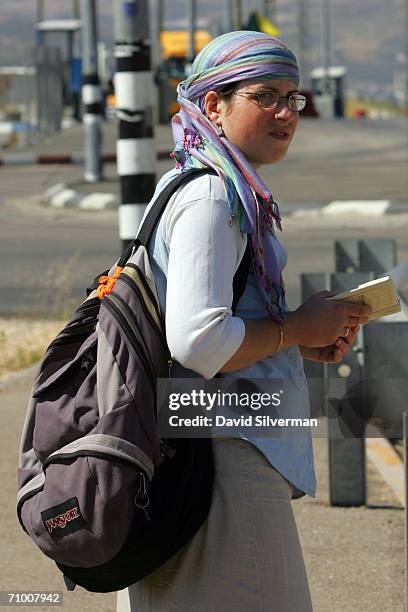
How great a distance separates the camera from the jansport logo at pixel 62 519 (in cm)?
269

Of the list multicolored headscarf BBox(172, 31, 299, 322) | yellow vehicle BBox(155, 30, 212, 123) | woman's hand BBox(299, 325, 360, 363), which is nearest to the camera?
multicolored headscarf BBox(172, 31, 299, 322)

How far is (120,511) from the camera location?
2.66 m

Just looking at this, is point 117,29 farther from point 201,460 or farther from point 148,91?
point 201,460

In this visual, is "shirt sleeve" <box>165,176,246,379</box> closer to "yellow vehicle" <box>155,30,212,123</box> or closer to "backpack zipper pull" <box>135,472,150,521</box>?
"backpack zipper pull" <box>135,472,150,521</box>

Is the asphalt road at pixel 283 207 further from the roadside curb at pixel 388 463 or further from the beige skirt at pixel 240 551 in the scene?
→ the beige skirt at pixel 240 551

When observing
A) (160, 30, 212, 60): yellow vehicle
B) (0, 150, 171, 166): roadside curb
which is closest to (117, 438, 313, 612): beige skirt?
(0, 150, 171, 166): roadside curb

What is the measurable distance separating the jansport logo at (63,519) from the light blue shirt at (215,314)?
0.31 metres

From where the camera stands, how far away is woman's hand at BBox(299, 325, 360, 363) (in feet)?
9.83

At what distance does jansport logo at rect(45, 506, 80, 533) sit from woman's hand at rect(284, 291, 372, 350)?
52cm

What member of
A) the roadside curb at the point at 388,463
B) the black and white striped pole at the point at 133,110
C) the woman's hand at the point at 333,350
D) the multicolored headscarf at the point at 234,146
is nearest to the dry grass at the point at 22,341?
the black and white striped pole at the point at 133,110

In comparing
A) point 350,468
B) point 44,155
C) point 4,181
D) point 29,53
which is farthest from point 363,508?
point 29,53

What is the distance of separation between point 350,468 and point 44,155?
2381 centimetres

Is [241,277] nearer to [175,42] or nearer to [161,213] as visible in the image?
[161,213]

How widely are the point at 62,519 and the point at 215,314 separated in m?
0.47
